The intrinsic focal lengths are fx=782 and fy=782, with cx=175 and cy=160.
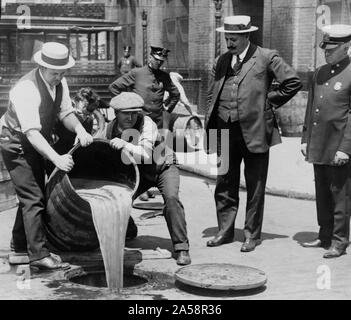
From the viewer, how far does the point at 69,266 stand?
22.3 feet

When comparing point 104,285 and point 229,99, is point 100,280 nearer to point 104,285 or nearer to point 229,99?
point 104,285

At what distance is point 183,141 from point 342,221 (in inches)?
332

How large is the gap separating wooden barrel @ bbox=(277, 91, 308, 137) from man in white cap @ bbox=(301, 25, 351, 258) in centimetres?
963

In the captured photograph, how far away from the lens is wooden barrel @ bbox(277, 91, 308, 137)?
17.1 metres

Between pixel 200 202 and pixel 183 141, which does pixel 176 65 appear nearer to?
pixel 183 141

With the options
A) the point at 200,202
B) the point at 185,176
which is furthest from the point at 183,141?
the point at 200,202

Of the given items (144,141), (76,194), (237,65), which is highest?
(237,65)

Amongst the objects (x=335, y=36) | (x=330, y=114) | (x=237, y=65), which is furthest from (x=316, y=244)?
(x=335, y=36)

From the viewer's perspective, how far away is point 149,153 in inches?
279

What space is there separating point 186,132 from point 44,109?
9.52 m

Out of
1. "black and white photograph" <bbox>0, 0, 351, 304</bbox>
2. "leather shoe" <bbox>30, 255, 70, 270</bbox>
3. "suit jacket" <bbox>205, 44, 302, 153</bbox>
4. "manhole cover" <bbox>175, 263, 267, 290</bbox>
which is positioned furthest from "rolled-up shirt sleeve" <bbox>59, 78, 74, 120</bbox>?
"manhole cover" <bbox>175, 263, 267, 290</bbox>

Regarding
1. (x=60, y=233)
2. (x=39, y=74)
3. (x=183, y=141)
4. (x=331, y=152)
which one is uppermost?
(x=39, y=74)

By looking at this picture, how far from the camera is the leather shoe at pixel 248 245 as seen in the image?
7.52 m

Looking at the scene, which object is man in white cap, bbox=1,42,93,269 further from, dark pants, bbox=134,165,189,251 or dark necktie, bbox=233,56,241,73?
dark necktie, bbox=233,56,241,73
